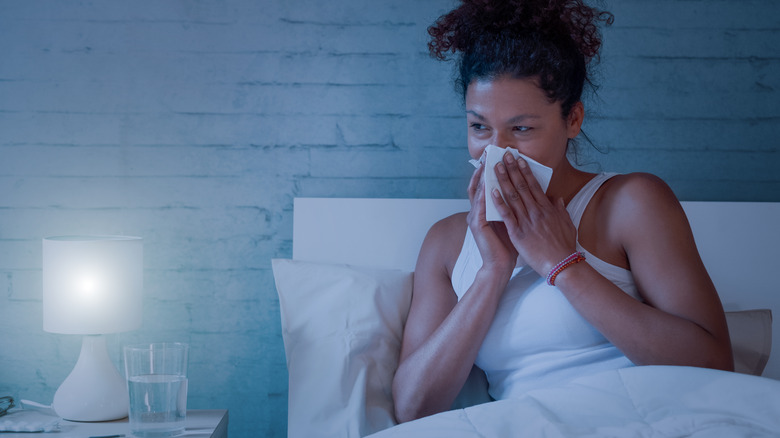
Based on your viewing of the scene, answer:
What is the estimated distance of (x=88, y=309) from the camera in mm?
1738

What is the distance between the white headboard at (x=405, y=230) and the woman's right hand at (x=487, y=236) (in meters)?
0.49

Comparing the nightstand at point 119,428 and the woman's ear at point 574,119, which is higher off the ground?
the woman's ear at point 574,119

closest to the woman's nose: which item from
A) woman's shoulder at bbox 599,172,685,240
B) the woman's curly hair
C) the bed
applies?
the woman's curly hair

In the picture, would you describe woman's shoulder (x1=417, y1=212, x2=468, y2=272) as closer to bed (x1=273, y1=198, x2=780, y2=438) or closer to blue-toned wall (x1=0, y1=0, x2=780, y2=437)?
bed (x1=273, y1=198, x2=780, y2=438)

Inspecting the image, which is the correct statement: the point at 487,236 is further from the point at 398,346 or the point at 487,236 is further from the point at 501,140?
the point at 398,346

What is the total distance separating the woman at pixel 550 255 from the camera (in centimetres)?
128

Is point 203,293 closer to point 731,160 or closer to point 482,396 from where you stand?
point 482,396

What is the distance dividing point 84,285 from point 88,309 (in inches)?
2.5

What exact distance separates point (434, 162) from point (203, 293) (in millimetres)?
825

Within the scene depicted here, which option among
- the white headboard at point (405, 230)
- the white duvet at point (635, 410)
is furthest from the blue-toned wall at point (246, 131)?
the white duvet at point (635, 410)

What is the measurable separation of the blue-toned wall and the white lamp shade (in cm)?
30

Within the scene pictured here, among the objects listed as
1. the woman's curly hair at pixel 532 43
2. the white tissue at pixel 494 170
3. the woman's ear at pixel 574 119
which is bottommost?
the white tissue at pixel 494 170

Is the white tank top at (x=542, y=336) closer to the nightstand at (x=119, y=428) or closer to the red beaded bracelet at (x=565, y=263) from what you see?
the red beaded bracelet at (x=565, y=263)

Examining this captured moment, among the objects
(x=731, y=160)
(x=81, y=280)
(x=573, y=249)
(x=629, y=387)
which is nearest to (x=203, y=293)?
(x=81, y=280)
